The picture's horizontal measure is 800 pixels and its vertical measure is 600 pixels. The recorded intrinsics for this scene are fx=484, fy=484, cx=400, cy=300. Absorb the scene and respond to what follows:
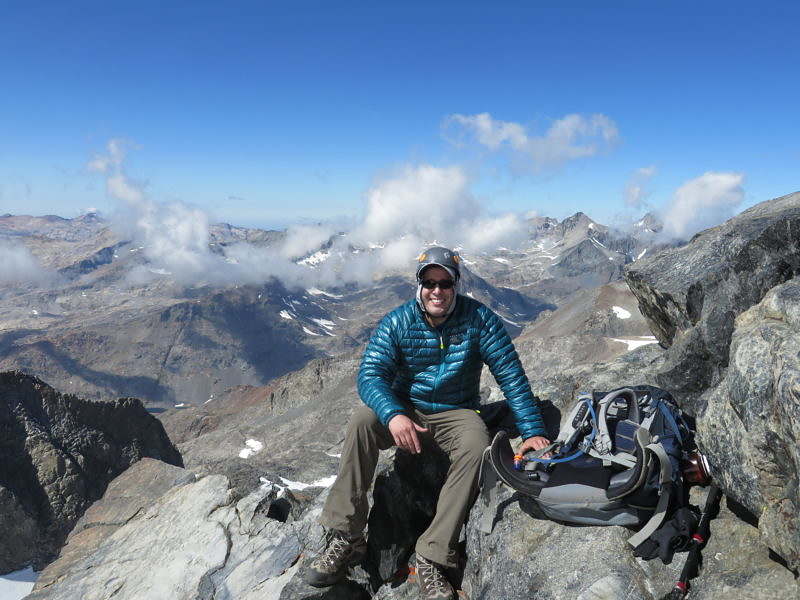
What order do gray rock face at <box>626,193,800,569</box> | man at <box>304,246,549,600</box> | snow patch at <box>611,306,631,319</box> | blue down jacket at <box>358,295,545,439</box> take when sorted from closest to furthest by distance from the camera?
gray rock face at <box>626,193,800,569</box> < man at <box>304,246,549,600</box> < blue down jacket at <box>358,295,545,439</box> < snow patch at <box>611,306,631,319</box>

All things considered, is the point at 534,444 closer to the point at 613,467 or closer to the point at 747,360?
the point at 613,467

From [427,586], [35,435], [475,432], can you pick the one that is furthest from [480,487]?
[35,435]

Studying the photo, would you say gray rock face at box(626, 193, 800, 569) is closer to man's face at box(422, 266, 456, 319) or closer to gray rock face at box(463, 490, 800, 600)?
gray rock face at box(463, 490, 800, 600)

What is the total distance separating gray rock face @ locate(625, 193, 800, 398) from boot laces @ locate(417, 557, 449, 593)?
548cm

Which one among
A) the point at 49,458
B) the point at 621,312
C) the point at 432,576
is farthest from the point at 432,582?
the point at 621,312

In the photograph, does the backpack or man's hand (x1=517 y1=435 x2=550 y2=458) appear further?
man's hand (x1=517 y1=435 x2=550 y2=458)

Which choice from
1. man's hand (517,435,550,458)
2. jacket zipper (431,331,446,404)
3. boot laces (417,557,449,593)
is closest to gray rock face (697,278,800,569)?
man's hand (517,435,550,458)

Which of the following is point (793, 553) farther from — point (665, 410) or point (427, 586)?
point (427, 586)

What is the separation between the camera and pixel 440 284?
8.55 m

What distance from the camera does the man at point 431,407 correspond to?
770 cm

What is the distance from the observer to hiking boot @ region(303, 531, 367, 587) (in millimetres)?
8070

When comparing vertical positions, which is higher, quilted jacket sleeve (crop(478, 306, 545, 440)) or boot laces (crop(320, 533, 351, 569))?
quilted jacket sleeve (crop(478, 306, 545, 440))

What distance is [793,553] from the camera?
520cm

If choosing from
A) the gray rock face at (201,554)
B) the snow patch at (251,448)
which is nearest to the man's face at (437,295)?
the gray rock face at (201,554)
